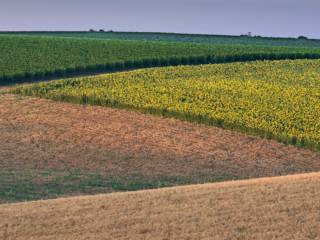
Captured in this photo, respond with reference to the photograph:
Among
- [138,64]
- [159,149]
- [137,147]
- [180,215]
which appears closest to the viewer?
[180,215]

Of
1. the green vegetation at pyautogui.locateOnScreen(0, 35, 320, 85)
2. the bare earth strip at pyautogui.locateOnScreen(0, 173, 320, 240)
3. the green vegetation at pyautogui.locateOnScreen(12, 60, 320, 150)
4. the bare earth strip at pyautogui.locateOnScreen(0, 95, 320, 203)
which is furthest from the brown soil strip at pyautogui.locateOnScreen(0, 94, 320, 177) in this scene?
the green vegetation at pyautogui.locateOnScreen(0, 35, 320, 85)

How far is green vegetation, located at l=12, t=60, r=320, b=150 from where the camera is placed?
32.4 metres

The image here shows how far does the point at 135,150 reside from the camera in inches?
1142

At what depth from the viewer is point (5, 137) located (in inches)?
1233

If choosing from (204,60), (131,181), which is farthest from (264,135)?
(204,60)

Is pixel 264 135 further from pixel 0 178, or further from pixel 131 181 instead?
pixel 0 178

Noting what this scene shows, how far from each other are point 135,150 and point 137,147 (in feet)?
1.53

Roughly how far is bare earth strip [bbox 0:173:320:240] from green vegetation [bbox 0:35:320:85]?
111 feet

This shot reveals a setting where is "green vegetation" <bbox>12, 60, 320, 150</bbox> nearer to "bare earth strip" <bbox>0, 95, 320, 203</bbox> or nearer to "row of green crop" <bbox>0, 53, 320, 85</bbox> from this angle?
"bare earth strip" <bbox>0, 95, 320, 203</bbox>

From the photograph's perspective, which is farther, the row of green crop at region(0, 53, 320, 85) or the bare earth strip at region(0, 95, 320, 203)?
the row of green crop at region(0, 53, 320, 85)

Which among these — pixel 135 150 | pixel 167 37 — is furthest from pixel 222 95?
pixel 167 37

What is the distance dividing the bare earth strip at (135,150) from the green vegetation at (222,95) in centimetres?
76

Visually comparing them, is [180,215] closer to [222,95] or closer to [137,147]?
[137,147]

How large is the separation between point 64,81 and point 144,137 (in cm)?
1657
